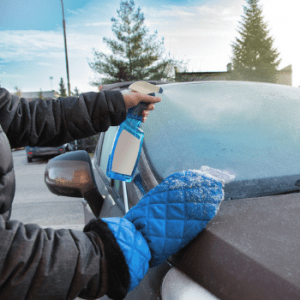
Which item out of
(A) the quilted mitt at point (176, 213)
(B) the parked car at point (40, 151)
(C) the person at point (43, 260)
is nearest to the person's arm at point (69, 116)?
(C) the person at point (43, 260)

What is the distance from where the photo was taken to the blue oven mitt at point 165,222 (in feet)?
2.48

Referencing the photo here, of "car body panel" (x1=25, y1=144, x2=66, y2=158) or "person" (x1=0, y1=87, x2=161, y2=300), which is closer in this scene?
"person" (x1=0, y1=87, x2=161, y2=300)

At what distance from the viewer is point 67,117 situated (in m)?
1.26

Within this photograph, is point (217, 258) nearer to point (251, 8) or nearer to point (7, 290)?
point (7, 290)

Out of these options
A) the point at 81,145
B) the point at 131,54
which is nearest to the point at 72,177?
the point at 81,145

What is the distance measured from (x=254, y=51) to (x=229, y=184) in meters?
36.6

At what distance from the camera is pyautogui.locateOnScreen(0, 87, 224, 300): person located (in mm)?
635

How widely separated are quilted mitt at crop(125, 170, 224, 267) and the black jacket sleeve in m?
0.56

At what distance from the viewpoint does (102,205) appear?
5.35 feet

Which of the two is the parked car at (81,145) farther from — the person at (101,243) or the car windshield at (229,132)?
the person at (101,243)

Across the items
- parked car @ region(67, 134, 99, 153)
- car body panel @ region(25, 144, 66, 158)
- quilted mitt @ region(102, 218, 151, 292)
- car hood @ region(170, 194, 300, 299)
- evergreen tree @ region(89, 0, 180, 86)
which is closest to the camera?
car hood @ region(170, 194, 300, 299)

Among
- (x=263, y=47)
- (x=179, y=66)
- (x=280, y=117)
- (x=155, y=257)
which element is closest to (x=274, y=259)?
(x=155, y=257)

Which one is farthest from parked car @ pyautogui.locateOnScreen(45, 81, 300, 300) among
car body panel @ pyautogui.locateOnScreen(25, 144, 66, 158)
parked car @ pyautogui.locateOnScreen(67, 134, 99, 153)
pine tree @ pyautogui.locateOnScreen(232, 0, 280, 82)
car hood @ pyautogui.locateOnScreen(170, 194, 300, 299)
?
pine tree @ pyautogui.locateOnScreen(232, 0, 280, 82)

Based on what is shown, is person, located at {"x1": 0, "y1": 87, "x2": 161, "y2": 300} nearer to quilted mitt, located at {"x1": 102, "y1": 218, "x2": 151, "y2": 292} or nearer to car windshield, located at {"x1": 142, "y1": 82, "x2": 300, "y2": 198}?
quilted mitt, located at {"x1": 102, "y1": 218, "x2": 151, "y2": 292}
